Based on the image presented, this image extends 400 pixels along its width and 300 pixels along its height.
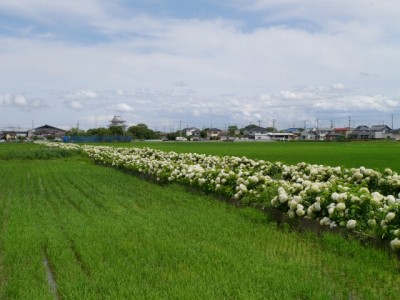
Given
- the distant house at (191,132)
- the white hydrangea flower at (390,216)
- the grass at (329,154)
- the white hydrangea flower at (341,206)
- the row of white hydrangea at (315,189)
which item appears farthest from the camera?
the distant house at (191,132)

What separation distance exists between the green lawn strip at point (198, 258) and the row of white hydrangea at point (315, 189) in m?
0.39

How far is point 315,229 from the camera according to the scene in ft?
24.7

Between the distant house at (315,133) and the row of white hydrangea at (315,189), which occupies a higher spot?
the distant house at (315,133)

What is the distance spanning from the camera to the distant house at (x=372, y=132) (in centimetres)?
11156

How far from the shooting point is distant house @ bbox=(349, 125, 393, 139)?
11156 centimetres

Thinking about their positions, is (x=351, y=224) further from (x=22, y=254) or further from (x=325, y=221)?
(x=22, y=254)

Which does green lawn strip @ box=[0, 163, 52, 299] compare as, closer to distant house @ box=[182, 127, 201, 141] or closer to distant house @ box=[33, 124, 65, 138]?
distant house @ box=[33, 124, 65, 138]

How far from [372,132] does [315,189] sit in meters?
113

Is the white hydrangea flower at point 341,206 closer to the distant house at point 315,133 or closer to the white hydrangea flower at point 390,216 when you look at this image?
the white hydrangea flower at point 390,216

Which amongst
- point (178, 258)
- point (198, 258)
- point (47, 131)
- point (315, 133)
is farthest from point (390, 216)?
point (47, 131)

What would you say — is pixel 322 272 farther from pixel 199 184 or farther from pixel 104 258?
pixel 199 184

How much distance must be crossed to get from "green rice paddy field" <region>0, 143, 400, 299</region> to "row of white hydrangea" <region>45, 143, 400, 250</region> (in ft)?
1.19

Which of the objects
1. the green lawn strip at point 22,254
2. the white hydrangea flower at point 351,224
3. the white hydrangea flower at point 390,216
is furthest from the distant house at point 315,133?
the white hydrangea flower at point 390,216

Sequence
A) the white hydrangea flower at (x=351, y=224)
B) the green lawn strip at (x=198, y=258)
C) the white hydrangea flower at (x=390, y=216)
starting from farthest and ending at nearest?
the white hydrangea flower at (x=351, y=224) → the white hydrangea flower at (x=390, y=216) → the green lawn strip at (x=198, y=258)
